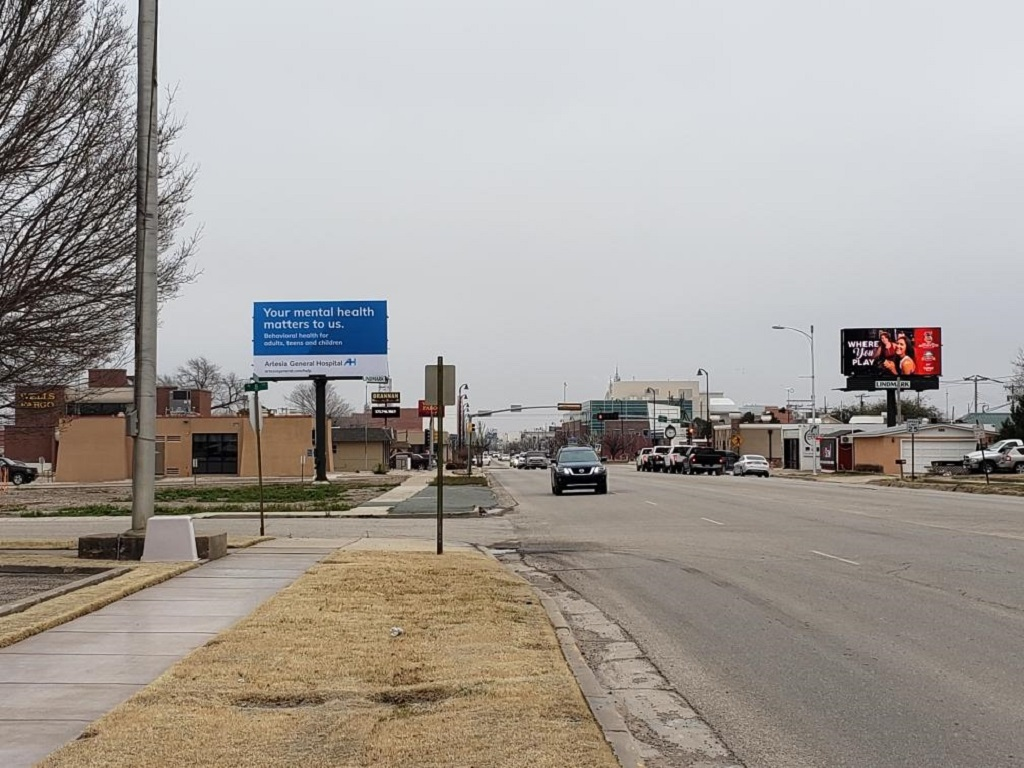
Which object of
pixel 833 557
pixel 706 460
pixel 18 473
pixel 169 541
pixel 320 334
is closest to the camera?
pixel 169 541

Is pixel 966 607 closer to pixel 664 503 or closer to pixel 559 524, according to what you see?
pixel 559 524

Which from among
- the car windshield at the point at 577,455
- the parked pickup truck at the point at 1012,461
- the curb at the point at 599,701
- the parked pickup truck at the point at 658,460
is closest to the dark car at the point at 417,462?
the parked pickup truck at the point at 658,460

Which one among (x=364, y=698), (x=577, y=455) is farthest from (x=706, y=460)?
(x=364, y=698)

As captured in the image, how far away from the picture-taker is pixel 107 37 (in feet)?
51.3

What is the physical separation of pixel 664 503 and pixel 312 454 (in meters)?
40.9

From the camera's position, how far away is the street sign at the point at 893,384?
80644 millimetres

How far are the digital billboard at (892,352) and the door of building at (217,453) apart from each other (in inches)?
1796

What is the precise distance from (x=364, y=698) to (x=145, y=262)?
9.50 m

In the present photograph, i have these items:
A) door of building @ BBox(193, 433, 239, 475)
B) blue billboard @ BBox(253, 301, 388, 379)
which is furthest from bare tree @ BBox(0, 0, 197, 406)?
door of building @ BBox(193, 433, 239, 475)

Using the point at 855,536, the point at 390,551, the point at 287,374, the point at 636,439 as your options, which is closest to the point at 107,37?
the point at 390,551

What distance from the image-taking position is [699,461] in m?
67.6

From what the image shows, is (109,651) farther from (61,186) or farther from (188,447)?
(188,447)

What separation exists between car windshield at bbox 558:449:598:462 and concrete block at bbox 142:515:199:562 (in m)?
25.4

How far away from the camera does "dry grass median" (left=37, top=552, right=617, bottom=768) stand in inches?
234
